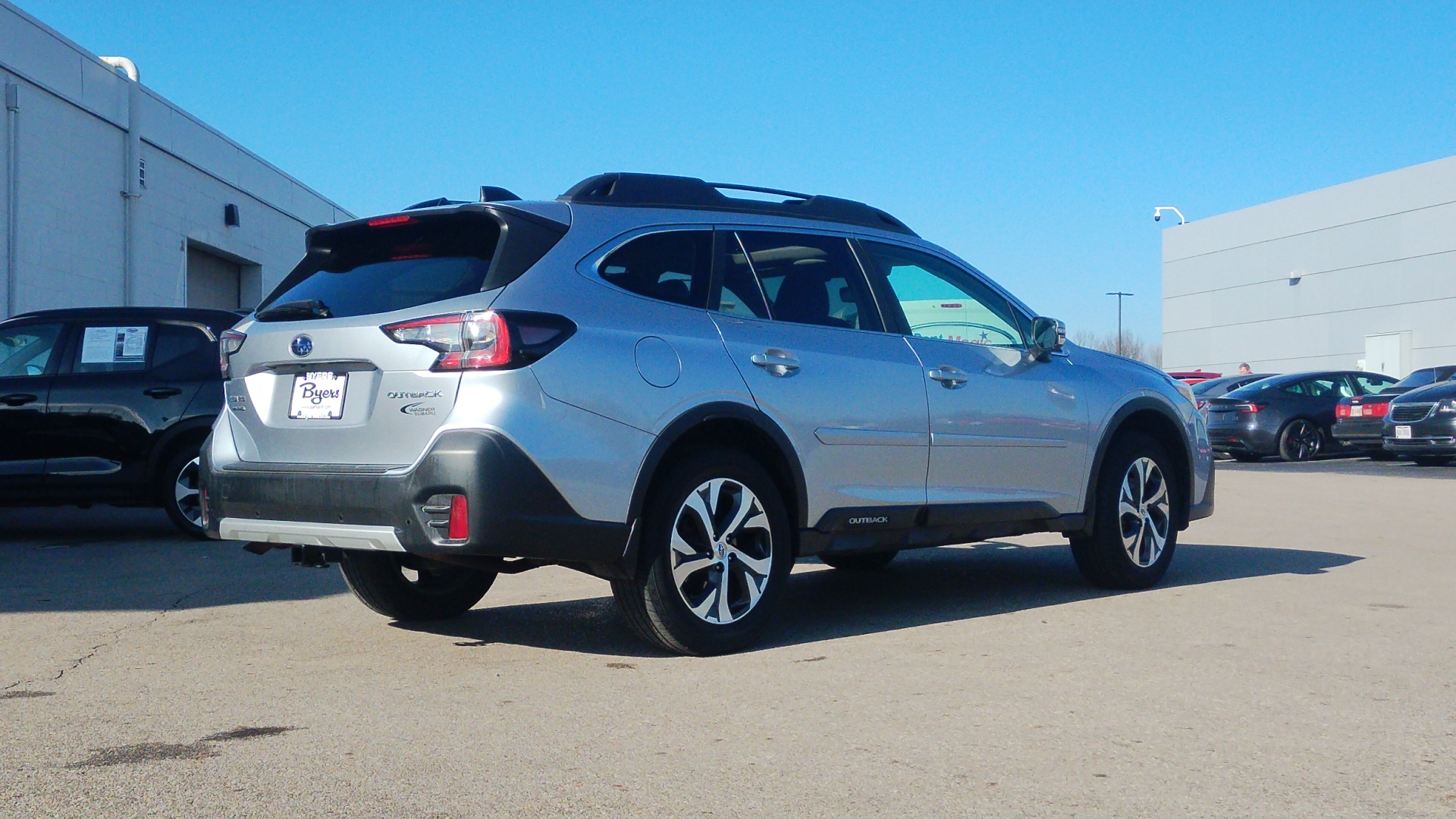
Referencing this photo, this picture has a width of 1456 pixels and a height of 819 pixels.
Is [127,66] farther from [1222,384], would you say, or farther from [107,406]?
[1222,384]

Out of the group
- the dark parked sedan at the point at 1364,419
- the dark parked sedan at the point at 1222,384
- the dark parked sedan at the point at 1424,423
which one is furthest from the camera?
the dark parked sedan at the point at 1222,384

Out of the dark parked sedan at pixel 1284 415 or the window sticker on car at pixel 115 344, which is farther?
the dark parked sedan at pixel 1284 415

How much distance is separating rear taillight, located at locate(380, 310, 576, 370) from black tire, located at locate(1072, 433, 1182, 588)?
3.48 m

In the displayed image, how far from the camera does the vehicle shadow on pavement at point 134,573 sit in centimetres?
693

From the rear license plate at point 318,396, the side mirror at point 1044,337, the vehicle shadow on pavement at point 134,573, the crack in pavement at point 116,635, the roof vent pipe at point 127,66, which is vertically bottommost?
the crack in pavement at point 116,635

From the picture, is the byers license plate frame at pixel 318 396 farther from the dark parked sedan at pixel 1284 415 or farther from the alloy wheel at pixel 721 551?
the dark parked sedan at pixel 1284 415

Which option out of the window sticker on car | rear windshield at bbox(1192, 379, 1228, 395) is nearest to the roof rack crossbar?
the window sticker on car

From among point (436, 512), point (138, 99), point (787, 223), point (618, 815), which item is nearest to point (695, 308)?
point (787, 223)

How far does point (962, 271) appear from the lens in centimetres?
685

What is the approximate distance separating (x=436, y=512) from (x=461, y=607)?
5.80ft

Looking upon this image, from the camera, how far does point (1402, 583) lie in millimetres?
7305

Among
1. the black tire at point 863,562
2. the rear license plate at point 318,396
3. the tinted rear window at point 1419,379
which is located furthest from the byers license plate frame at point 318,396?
the tinted rear window at point 1419,379

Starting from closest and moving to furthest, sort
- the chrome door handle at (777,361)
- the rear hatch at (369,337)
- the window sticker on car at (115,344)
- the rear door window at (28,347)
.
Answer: the rear hatch at (369,337) → the chrome door handle at (777,361) → the rear door window at (28,347) → the window sticker on car at (115,344)

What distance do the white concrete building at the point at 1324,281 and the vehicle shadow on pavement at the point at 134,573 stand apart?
38.5 m
